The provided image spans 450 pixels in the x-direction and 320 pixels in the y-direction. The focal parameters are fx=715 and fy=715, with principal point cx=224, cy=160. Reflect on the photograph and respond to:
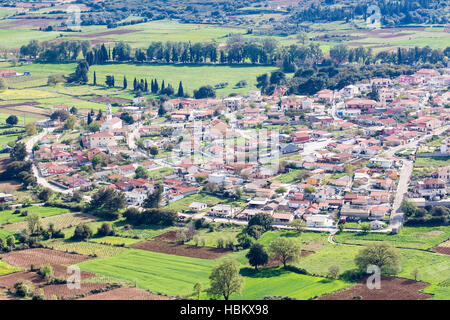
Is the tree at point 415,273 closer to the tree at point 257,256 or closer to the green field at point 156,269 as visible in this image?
the tree at point 257,256

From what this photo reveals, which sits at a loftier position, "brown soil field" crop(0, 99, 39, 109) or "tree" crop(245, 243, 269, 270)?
"brown soil field" crop(0, 99, 39, 109)

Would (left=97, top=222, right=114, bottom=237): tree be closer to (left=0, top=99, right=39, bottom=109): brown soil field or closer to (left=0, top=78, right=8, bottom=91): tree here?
(left=0, top=99, right=39, bottom=109): brown soil field

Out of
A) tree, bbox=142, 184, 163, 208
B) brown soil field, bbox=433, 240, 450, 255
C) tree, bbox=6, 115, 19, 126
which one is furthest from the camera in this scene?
tree, bbox=6, 115, 19, 126

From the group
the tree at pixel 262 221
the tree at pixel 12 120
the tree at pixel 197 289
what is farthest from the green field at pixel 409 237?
the tree at pixel 12 120

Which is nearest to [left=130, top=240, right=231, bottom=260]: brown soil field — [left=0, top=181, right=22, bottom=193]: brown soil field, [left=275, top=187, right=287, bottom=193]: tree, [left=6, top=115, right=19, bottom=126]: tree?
[left=275, top=187, right=287, bottom=193]: tree

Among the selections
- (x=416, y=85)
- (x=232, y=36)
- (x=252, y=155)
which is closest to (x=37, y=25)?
(x=232, y=36)
